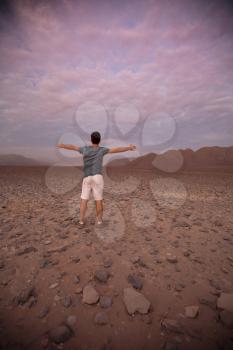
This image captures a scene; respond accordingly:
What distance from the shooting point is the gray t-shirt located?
18.2ft

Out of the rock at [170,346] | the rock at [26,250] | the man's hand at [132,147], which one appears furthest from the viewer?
the man's hand at [132,147]

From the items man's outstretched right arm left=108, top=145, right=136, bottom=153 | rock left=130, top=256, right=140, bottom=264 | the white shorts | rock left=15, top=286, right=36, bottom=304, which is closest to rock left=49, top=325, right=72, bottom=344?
rock left=15, top=286, right=36, bottom=304

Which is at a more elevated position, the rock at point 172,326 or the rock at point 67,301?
the rock at point 67,301

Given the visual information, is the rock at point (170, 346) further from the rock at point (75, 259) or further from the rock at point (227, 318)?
the rock at point (75, 259)

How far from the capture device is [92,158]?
5531 mm

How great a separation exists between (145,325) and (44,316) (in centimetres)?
143

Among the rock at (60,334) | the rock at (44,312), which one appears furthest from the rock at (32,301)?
the rock at (60,334)

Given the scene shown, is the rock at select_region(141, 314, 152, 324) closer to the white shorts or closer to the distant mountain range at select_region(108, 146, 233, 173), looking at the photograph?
the white shorts

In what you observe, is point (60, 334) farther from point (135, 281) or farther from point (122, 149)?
point (122, 149)

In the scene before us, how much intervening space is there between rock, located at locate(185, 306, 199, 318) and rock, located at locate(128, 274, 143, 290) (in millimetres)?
801

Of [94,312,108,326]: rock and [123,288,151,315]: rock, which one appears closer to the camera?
[94,312,108,326]: rock

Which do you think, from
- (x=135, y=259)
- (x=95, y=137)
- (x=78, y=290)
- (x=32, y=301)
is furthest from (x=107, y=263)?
(x=95, y=137)

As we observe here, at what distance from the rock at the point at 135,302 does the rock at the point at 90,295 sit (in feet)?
1.52

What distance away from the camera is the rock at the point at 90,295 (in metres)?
3.00
